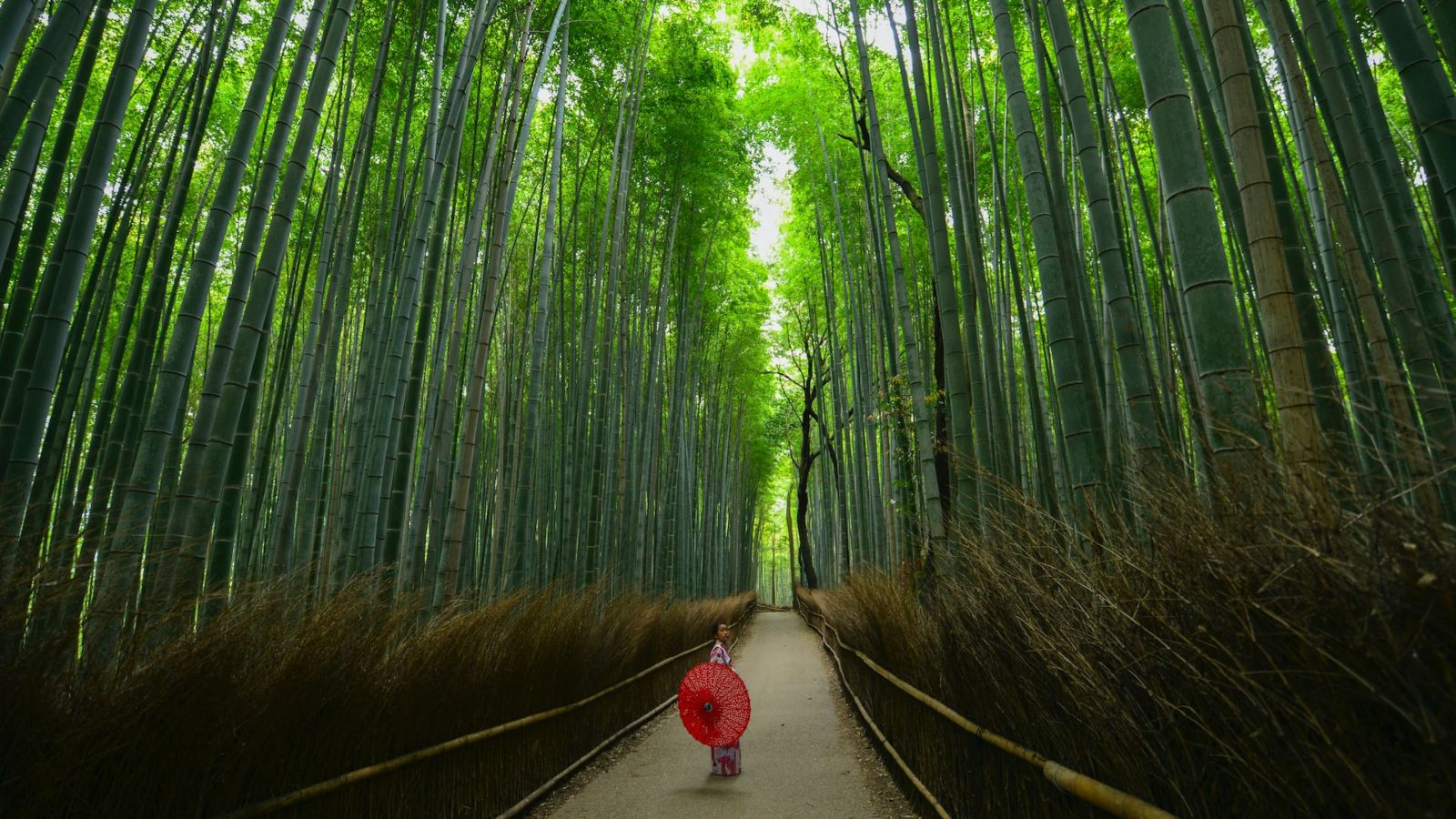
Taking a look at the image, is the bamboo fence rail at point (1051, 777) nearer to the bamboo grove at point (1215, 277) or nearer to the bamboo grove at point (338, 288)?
the bamboo grove at point (1215, 277)

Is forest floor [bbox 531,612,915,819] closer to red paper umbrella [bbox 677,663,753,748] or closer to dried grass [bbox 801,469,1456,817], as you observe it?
red paper umbrella [bbox 677,663,753,748]

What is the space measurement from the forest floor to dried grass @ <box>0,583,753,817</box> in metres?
0.35

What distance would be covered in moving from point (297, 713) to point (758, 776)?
256 cm

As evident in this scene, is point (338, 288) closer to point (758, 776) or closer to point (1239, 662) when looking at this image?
point (758, 776)

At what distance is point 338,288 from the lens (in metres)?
3.93

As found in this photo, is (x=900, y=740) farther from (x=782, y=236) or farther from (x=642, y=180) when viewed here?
(x=782, y=236)

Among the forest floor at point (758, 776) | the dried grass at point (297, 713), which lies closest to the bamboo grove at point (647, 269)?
the dried grass at point (297, 713)

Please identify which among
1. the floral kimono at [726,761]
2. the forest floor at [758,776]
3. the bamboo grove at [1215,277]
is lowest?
the forest floor at [758,776]

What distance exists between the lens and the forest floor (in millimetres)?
3105

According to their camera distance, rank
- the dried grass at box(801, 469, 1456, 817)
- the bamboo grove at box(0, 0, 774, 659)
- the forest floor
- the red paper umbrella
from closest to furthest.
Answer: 1. the dried grass at box(801, 469, 1456, 817)
2. the bamboo grove at box(0, 0, 774, 659)
3. the forest floor
4. the red paper umbrella

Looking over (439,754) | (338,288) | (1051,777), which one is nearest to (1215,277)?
(1051,777)

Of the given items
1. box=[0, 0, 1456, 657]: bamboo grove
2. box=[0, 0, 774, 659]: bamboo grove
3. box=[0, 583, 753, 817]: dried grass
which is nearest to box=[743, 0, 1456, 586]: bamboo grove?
box=[0, 0, 1456, 657]: bamboo grove

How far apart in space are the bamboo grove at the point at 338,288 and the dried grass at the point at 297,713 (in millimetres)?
123

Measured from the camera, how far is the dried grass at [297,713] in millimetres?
1109
